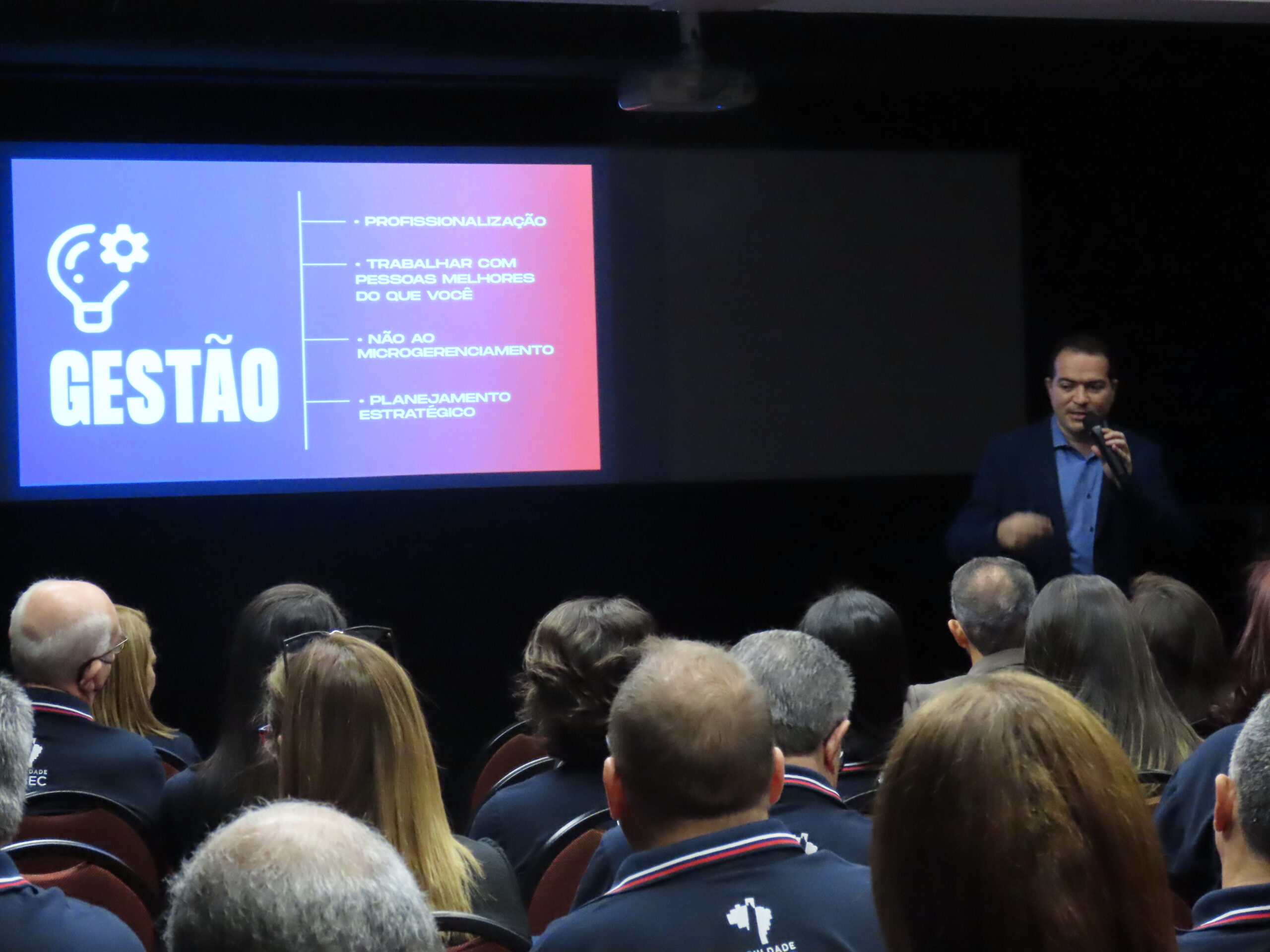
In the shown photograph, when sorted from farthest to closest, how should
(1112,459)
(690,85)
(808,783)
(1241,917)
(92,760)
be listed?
1. (690,85)
2. (1112,459)
3. (92,760)
4. (808,783)
5. (1241,917)

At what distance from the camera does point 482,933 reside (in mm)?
1646

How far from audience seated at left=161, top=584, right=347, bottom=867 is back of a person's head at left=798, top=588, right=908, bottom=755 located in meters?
1.10

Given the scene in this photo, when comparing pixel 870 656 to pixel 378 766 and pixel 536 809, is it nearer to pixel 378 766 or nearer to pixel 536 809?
pixel 536 809

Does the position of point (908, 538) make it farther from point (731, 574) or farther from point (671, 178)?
point (671, 178)

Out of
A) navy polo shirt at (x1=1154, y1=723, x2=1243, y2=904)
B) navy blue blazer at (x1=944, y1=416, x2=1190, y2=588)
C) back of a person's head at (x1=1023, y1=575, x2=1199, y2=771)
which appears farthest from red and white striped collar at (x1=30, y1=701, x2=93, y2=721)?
navy blue blazer at (x1=944, y1=416, x2=1190, y2=588)

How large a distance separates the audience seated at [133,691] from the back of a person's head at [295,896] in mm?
2544

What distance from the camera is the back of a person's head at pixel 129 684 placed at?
136 inches

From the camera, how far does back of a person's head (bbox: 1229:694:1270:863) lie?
4.50 feet

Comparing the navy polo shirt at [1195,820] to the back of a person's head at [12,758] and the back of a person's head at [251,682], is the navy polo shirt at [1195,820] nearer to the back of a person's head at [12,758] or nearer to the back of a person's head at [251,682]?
the back of a person's head at [251,682]

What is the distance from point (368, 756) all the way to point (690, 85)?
359 cm

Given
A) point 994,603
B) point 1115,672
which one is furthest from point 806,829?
point 994,603

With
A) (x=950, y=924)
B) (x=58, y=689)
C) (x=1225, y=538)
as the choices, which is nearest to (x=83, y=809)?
(x=58, y=689)

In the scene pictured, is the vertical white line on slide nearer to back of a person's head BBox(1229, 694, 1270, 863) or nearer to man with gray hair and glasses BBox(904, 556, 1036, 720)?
man with gray hair and glasses BBox(904, 556, 1036, 720)

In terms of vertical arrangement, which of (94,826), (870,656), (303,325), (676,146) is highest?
(676,146)
